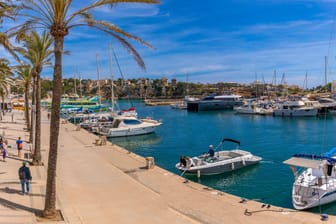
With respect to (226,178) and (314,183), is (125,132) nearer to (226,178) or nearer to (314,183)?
(226,178)

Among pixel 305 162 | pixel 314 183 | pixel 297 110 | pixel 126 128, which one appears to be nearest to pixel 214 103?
pixel 297 110

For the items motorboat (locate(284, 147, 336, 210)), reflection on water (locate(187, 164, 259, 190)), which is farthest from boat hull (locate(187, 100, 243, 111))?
motorboat (locate(284, 147, 336, 210))

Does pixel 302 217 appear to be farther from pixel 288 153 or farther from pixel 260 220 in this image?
pixel 288 153

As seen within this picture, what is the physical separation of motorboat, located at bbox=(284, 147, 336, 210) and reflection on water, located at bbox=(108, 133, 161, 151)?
24929mm

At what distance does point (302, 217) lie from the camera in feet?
45.1

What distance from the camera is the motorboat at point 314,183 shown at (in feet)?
57.4

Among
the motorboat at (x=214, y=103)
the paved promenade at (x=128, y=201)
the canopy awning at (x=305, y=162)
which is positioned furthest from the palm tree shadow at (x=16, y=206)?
the motorboat at (x=214, y=103)

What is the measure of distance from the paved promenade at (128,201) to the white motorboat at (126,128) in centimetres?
2567

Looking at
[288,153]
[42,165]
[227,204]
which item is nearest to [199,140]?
[288,153]

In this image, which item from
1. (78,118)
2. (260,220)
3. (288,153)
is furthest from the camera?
(78,118)

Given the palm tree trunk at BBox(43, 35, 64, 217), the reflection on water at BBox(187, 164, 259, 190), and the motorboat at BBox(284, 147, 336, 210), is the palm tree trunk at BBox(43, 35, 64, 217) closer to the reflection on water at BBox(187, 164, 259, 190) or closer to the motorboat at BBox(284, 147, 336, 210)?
the motorboat at BBox(284, 147, 336, 210)

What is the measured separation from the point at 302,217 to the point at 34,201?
425 inches

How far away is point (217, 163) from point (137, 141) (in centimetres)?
2309

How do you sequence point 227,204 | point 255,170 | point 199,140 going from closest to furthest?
point 227,204 → point 255,170 → point 199,140
